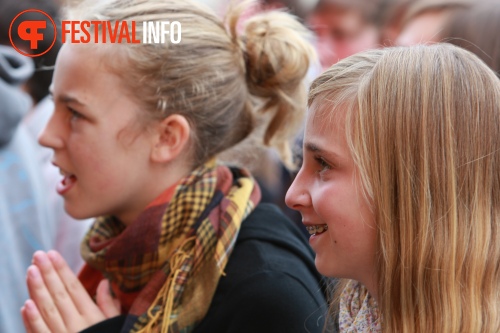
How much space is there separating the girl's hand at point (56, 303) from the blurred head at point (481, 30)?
149cm

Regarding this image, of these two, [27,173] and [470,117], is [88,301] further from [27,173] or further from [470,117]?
[470,117]

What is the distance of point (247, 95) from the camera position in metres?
2.26

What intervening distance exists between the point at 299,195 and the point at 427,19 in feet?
6.74

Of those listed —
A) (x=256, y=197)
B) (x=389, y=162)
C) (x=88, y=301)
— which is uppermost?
(x=389, y=162)

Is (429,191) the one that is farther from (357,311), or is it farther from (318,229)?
(357,311)

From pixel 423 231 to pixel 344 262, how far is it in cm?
19

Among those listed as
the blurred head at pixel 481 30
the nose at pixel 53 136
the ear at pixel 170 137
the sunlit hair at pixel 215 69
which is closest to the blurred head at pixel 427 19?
the blurred head at pixel 481 30

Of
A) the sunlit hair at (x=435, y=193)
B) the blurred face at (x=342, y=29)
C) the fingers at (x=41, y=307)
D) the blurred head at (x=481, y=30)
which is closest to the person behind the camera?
the sunlit hair at (x=435, y=193)

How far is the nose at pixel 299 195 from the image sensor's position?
159 cm

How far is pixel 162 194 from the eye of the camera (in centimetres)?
205

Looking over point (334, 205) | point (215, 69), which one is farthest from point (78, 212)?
point (334, 205)

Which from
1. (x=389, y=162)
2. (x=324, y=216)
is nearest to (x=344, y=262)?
(x=324, y=216)

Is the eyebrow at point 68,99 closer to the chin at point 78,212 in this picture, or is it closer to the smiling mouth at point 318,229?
the chin at point 78,212

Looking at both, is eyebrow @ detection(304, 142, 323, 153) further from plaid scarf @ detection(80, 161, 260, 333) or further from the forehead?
the forehead
